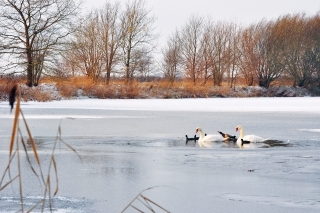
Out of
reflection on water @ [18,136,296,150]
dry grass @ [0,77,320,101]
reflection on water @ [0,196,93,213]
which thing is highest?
dry grass @ [0,77,320,101]

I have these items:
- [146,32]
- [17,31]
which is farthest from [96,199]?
[146,32]

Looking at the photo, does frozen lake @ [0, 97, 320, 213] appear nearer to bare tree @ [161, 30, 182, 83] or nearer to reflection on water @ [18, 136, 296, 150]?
reflection on water @ [18, 136, 296, 150]

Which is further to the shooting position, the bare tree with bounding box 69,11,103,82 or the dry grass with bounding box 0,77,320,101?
the bare tree with bounding box 69,11,103,82

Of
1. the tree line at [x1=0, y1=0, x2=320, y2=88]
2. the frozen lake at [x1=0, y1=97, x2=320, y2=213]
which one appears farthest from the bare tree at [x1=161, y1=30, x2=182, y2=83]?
the frozen lake at [x1=0, y1=97, x2=320, y2=213]

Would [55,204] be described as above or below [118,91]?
below

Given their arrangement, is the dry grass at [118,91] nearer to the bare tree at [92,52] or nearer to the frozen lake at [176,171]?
the bare tree at [92,52]

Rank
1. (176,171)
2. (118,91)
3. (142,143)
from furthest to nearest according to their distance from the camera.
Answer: (118,91)
(142,143)
(176,171)

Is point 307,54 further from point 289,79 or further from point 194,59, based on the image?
point 194,59

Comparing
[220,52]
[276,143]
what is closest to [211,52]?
[220,52]

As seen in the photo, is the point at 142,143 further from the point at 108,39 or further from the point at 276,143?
the point at 108,39

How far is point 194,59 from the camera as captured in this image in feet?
146

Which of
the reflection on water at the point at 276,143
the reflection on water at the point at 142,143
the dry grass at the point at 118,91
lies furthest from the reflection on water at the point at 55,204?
the dry grass at the point at 118,91

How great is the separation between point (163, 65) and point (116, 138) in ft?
109

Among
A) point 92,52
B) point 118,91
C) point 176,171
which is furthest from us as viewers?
point 92,52
